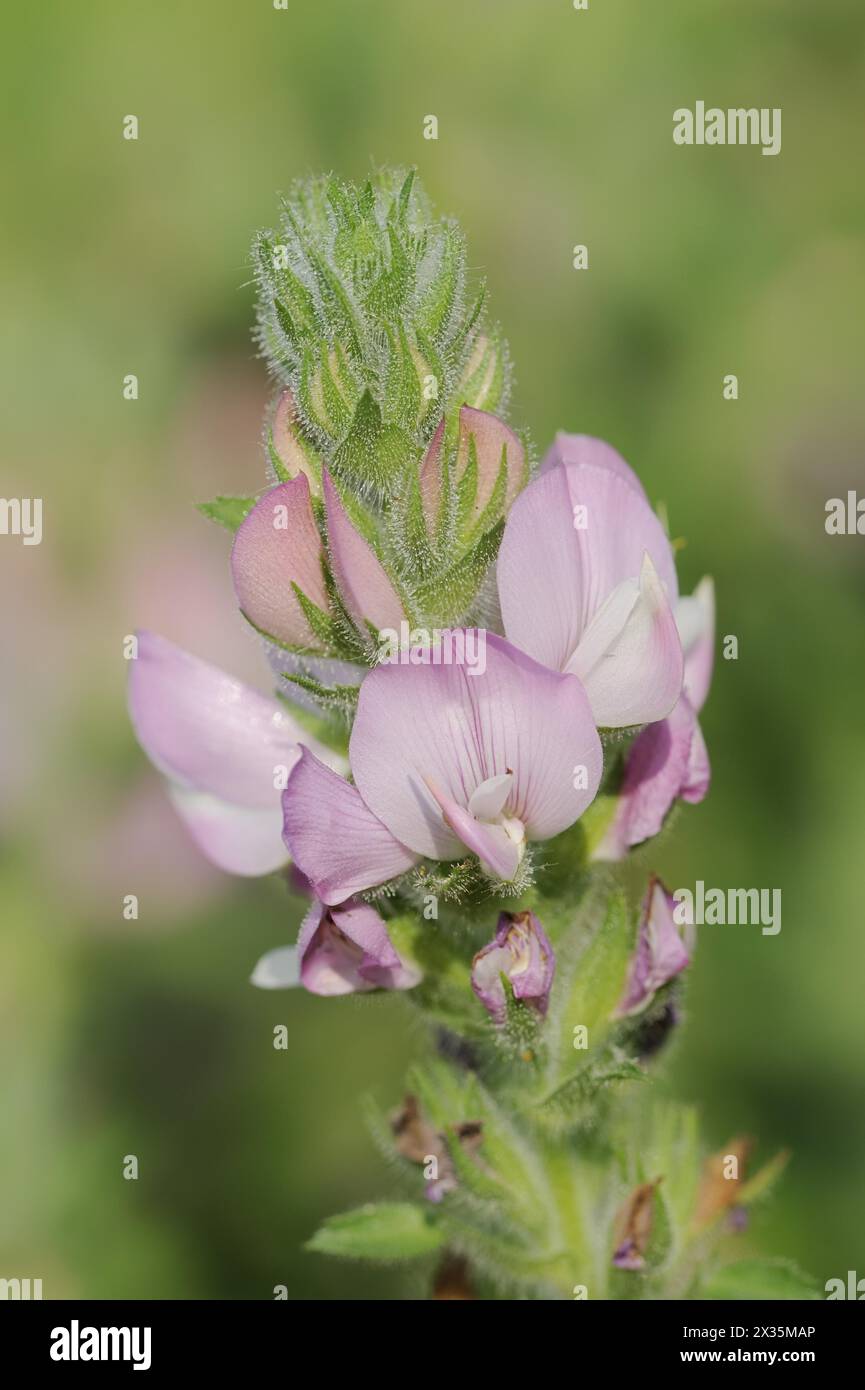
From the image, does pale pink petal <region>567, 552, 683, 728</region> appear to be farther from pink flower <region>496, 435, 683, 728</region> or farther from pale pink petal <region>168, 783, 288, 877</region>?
pale pink petal <region>168, 783, 288, 877</region>

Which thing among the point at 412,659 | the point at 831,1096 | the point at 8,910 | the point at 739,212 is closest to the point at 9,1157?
the point at 8,910

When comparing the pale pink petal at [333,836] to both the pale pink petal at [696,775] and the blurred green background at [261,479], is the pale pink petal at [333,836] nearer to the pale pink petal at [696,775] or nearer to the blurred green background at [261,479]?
the pale pink petal at [696,775]

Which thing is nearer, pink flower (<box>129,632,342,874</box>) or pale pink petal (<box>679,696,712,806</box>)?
pale pink petal (<box>679,696,712,806</box>)

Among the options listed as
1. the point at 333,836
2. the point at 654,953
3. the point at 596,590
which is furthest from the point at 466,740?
the point at 654,953

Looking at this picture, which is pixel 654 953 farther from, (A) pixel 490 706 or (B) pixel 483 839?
(A) pixel 490 706

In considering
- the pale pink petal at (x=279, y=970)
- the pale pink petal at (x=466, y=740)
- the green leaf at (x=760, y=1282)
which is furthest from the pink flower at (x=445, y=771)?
the green leaf at (x=760, y=1282)

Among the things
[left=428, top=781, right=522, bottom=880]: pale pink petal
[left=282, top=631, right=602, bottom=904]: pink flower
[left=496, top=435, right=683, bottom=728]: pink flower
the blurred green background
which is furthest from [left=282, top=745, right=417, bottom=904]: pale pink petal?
the blurred green background
